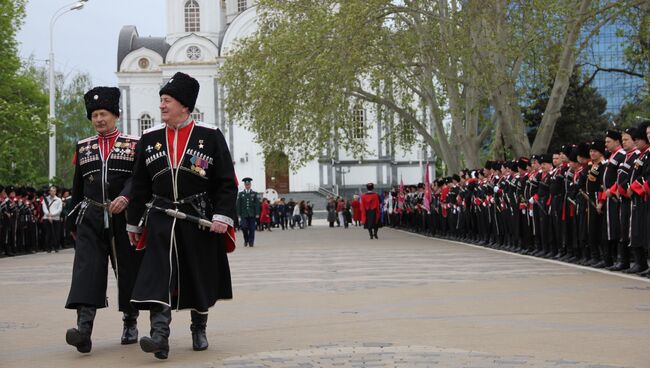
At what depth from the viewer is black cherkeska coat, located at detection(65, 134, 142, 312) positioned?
970cm

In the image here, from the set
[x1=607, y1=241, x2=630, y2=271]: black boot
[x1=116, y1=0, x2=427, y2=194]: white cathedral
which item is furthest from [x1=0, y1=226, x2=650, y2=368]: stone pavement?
[x1=116, y1=0, x2=427, y2=194]: white cathedral

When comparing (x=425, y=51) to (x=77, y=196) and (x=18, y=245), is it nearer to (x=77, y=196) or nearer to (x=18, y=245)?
(x=18, y=245)

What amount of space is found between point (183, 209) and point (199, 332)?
100 centimetres

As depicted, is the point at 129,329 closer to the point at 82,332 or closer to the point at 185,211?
the point at 82,332

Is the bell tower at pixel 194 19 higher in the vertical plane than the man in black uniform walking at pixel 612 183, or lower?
higher

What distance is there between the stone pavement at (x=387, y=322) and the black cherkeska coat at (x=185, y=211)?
516 mm

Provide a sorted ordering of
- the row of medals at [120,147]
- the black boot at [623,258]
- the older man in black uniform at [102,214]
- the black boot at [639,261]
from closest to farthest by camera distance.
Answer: the older man in black uniform at [102,214], the row of medals at [120,147], the black boot at [639,261], the black boot at [623,258]

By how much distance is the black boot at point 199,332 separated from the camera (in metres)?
9.45

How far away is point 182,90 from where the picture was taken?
9.49m

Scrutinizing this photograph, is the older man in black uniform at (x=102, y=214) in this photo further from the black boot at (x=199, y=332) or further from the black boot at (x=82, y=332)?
the black boot at (x=199, y=332)

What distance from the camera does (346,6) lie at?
1421 inches

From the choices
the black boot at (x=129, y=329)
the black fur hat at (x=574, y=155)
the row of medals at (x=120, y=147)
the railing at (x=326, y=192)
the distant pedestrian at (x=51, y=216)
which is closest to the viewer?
the black boot at (x=129, y=329)

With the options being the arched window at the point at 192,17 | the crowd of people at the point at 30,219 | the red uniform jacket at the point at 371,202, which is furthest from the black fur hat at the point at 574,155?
the arched window at the point at 192,17

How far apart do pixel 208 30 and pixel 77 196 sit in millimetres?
87667
